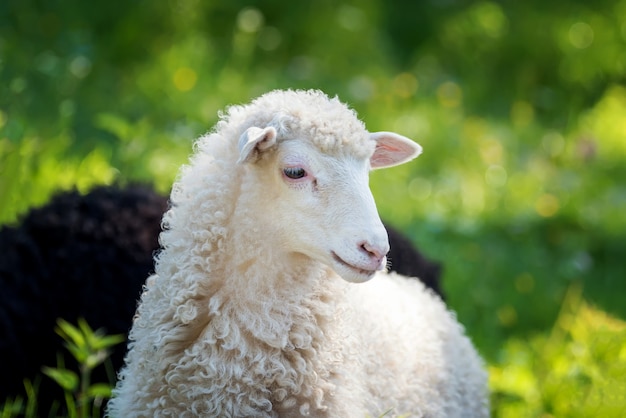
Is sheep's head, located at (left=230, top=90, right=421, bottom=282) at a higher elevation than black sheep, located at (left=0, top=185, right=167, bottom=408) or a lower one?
higher

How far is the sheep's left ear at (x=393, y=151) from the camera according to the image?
3.36 m

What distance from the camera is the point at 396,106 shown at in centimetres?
916

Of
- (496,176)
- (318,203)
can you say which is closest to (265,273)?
(318,203)

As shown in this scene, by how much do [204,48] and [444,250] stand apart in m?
3.24

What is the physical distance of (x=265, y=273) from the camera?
3076mm

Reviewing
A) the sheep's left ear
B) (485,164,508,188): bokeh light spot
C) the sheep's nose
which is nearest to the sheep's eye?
the sheep's nose

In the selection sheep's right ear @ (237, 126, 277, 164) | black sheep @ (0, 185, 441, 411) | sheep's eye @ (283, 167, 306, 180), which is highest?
sheep's right ear @ (237, 126, 277, 164)

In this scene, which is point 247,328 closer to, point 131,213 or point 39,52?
point 131,213

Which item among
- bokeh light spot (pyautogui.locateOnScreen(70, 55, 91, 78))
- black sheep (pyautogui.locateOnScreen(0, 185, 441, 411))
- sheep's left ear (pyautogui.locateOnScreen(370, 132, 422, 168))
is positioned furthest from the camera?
bokeh light spot (pyautogui.locateOnScreen(70, 55, 91, 78))

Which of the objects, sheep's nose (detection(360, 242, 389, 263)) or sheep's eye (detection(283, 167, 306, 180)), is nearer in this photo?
sheep's nose (detection(360, 242, 389, 263))

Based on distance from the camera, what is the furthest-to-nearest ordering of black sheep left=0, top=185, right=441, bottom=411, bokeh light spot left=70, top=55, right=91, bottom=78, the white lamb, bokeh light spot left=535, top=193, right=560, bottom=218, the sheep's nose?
bokeh light spot left=535, top=193, right=560, bottom=218
bokeh light spot left=70, top=55, right=91, bottom=78
black sheep left=0, top=185, right=441, bottom=411
the white lamb
the sheep's nose

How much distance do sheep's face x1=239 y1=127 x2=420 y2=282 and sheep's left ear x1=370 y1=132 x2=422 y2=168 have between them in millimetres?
282

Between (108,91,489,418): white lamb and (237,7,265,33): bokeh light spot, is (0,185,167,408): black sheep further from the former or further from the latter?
(237,7,265,33): bokeh light spot

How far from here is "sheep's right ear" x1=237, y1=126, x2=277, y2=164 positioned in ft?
9.43
